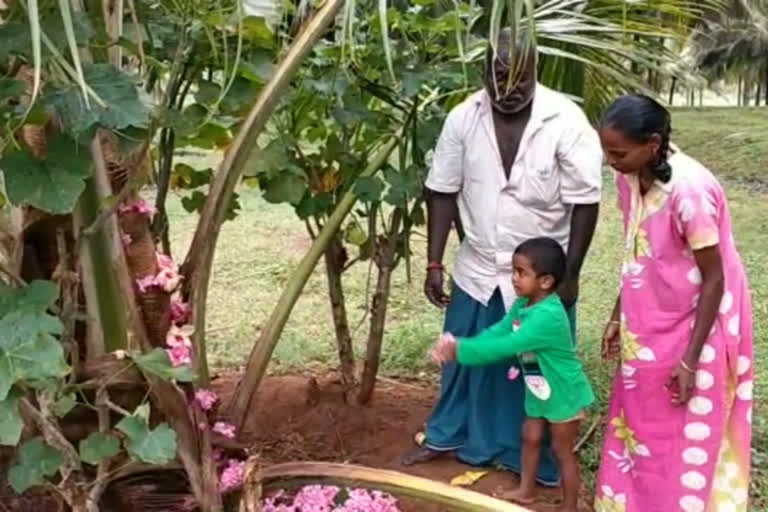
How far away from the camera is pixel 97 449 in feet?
5.62

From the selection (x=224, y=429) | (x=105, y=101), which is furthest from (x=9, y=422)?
(x=224, y=429)

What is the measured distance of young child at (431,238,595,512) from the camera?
7.73ft

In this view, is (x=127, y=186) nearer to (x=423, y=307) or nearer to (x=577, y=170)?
(x=577, y=170)

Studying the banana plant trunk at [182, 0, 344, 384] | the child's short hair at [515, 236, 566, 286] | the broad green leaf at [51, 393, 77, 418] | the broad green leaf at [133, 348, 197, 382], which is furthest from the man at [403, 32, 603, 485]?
the broad green leaf at [51, 393, 77, 418]

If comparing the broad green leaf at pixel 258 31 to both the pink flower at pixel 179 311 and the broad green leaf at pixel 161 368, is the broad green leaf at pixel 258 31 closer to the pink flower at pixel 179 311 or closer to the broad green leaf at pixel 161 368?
the pink flower at pixel 179 311

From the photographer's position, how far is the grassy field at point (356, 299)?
4.01 m

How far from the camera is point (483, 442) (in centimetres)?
275

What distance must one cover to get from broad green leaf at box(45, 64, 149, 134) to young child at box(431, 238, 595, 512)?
1.17 metres

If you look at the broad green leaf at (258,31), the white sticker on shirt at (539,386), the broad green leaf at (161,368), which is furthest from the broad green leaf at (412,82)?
the broad green leaf at (161,368)

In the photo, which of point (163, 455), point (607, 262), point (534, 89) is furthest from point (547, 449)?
point (607, 262)

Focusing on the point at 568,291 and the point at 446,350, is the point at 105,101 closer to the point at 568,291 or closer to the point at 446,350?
the point at 446,350

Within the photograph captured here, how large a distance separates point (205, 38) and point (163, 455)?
0.95 m

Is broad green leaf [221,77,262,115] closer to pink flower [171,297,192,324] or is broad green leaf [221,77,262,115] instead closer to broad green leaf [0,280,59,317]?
pink flower [171,297,192,324]

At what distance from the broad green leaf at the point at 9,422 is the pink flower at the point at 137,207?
605 millimetres
